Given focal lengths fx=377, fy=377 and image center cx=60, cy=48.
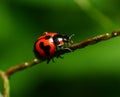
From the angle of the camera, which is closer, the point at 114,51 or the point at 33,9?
the point at 114,51

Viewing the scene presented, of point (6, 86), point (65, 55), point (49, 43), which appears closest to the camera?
point (6, 86)

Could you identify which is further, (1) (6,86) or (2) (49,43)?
(2) (49,43)

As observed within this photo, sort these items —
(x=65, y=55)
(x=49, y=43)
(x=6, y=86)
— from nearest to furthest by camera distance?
1. (x=6, y=86)
2. (x=49, y=43)
3. (x=65, y=55)

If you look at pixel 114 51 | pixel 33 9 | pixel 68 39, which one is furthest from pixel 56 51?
pixel 33 9

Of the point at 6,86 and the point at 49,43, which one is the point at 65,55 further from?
the point at 6,86

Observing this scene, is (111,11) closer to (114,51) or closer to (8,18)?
(114,51)

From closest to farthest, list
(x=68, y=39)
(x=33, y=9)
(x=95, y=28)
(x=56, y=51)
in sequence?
(x=56, y=51) → (x=68, y=39) → (x=95, y=28) → (x=33, y=9)

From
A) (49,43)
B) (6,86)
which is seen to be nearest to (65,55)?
(49,43)

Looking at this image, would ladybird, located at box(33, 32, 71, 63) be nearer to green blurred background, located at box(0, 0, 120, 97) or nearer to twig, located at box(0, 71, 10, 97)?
twig, located at box(0, 71, 10, 97)

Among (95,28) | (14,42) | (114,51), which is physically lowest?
(114,51)
